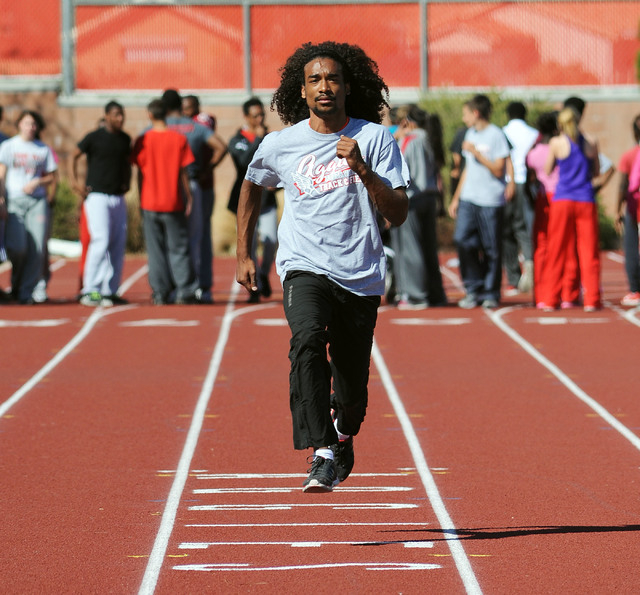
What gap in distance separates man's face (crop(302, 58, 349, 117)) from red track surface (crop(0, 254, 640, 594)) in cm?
166

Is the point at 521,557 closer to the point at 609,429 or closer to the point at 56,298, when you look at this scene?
the point at 609,429

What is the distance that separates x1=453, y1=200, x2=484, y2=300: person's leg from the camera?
47.3 ft

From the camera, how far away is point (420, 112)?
1423cm

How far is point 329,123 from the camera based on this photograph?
598 centimetres

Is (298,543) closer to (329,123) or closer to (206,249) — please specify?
(329,123)

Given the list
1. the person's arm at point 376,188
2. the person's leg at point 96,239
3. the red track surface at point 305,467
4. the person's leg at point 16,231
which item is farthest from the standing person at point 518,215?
the person's arm at point 376,188

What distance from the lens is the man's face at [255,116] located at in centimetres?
1494

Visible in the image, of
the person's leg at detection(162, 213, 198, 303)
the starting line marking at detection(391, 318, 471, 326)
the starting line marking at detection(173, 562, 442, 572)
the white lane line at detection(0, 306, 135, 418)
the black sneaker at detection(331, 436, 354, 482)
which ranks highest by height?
the person's leg at detection(162, 213, 198, 303)

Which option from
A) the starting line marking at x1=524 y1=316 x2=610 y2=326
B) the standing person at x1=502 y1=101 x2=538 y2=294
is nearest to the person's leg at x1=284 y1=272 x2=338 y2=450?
the starting line marking at x1=524 y1=316 x2=610 y2=326

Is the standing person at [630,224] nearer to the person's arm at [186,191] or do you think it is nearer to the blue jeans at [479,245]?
the blue jeans at [479,245]

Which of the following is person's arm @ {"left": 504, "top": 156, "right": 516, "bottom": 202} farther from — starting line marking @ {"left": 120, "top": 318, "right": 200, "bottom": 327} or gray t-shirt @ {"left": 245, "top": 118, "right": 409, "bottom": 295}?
gray t-shirt @ {"left": 245, "top": 118, "right": 409, "bottom": 295}

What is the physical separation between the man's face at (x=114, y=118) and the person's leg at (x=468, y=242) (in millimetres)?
3377

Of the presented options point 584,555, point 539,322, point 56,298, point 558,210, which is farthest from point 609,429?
point 56,298

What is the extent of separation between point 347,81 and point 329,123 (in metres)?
0.28
